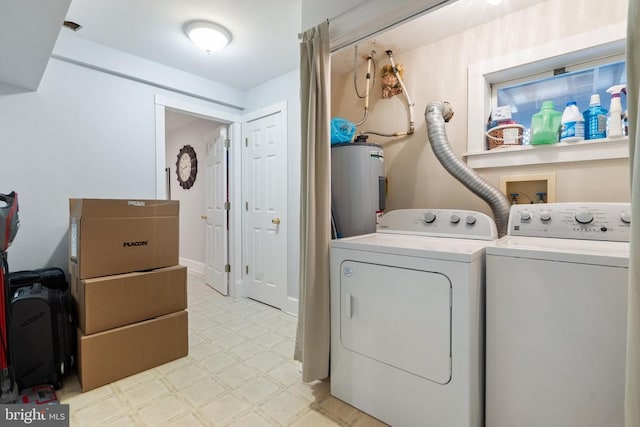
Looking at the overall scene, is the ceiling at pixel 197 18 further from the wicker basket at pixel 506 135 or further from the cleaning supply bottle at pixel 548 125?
the cleaning supply bottle at pixel 548 125

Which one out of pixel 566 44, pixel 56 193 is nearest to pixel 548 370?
pixel 566 44

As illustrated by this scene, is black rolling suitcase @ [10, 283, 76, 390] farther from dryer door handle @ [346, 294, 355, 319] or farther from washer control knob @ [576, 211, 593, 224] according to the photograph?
washer control knob @ [576, 211, 593, 224]

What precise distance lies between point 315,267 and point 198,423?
96 centimetres

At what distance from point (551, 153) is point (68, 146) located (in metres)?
3.47

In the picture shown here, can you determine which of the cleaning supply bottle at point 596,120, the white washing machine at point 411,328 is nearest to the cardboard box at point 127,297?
the white washing machine at point 411,328

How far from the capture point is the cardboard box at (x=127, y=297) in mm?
1742

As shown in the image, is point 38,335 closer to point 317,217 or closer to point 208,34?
point 317,217

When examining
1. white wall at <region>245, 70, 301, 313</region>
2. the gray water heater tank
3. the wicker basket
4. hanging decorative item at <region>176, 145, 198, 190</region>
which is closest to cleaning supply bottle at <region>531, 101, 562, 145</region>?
the wicker basket

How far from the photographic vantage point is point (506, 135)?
199 cm

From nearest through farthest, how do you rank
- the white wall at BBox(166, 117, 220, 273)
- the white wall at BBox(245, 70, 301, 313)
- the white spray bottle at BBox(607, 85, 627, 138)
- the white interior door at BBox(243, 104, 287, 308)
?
the white spray bottle at BBox(607, 85, 627, 138) → the white wall at BBox(245, 70, 301, 313) → the white interior door at BBox(243, 104, 287, 308) → the white wall at BBox(166, 117, 220, 273)

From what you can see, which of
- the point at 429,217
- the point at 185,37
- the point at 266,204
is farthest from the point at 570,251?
the point at 185,37

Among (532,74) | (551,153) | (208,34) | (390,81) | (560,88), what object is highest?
(208,34)

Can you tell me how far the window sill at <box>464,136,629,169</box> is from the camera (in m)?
1.63

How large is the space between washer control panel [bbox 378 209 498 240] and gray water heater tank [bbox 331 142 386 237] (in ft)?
0.49
